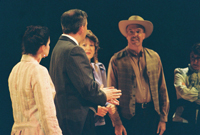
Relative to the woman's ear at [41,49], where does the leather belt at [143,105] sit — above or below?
below

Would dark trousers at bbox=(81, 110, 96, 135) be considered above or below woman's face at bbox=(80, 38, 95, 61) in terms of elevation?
below

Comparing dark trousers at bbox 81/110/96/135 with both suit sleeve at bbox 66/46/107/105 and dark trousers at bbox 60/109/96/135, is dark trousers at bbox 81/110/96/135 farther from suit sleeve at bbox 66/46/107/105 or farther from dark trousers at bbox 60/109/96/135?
suit sleeve at bbox 66/46/107/105

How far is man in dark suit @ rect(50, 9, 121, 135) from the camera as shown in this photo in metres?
2.82

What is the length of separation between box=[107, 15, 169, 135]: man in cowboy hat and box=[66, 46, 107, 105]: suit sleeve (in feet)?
3.76

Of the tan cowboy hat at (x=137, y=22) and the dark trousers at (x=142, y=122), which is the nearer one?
the dark trousers at (x=142, y=122)

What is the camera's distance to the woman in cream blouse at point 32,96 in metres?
2.46

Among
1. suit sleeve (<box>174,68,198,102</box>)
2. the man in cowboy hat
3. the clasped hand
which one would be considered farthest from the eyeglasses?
the clasped hand

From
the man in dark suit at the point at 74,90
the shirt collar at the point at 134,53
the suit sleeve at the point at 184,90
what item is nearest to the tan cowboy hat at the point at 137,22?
the shirt collar at the point at 134,53

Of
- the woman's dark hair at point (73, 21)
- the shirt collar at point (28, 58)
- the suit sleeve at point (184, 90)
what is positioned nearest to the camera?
the shirt collar at point (28, 58)

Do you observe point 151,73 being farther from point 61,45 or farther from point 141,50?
point 61,45

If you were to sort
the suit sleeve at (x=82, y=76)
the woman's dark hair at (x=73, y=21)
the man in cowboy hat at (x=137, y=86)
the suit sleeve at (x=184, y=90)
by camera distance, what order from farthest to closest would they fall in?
the suit sleeve at (x=184, y=90)
the man in cowboy hat at (x=137, y=86)
the woman's dark hair at (x=73, y=21)
the suit sleeve at (x=82, y=76)

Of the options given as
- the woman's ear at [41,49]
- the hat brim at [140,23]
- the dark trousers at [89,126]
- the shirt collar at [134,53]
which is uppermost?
the hat brim at [140,23]

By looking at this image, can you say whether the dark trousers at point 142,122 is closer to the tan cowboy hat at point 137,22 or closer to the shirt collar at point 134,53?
the shirt collar at point 134,53

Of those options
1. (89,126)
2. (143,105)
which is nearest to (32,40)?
(89,126)
